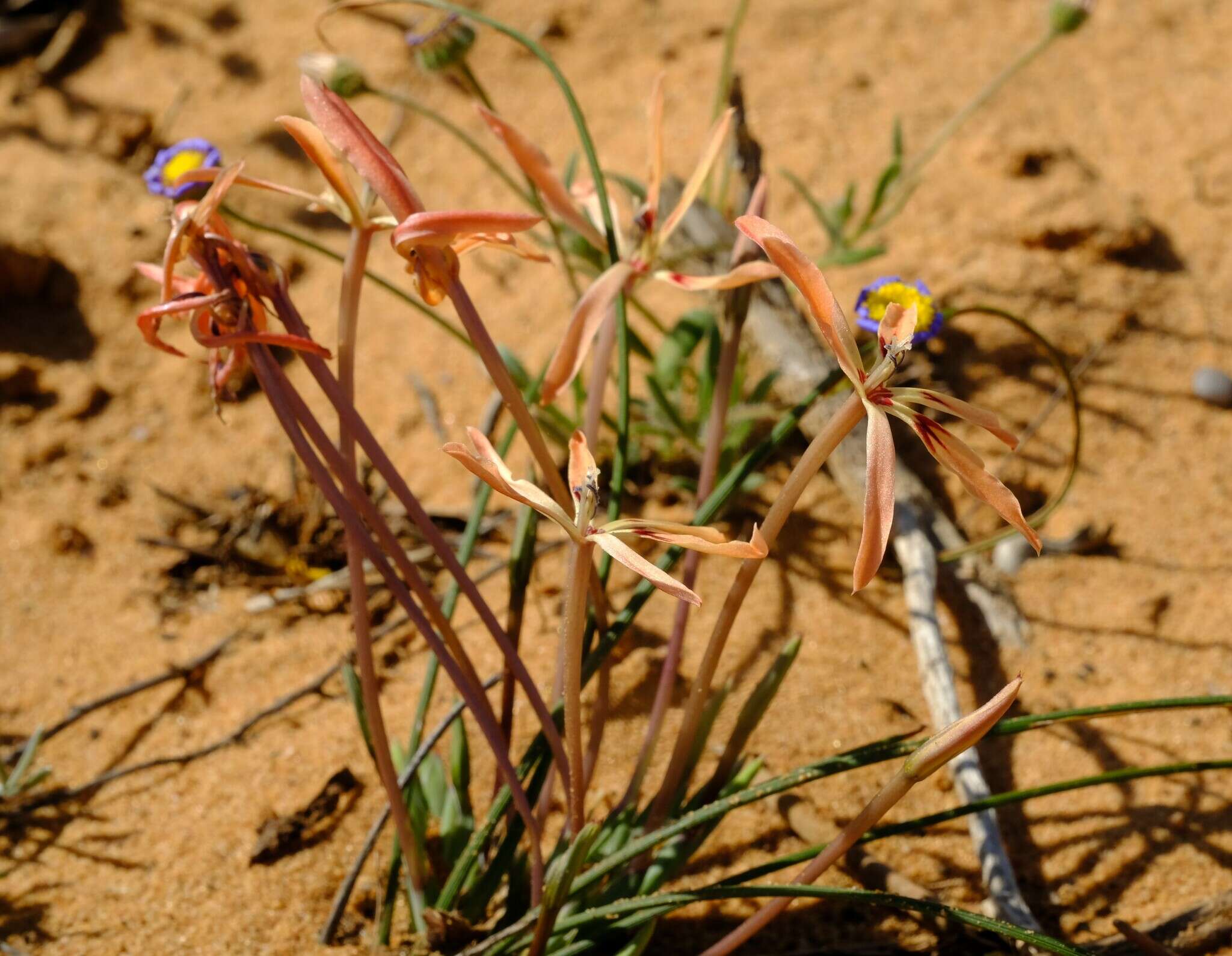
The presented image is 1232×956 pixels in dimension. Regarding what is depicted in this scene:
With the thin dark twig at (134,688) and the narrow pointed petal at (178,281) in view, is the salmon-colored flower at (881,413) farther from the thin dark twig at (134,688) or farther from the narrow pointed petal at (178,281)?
the thin dark twig at (134,688)

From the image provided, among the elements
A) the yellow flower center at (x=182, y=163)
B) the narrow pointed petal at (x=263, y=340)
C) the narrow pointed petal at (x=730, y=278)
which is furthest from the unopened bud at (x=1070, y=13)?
the narrow pointed petal at (x=263, y=340)

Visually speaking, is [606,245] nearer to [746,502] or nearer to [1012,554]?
[746,502]

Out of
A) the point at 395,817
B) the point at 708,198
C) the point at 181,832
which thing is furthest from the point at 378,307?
the point at 395,817

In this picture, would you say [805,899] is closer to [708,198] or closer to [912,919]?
[912,919]

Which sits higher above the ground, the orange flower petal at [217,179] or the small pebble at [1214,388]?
the orange flower petal at [217,179]

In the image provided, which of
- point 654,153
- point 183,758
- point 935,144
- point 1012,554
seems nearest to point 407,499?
point 654,153

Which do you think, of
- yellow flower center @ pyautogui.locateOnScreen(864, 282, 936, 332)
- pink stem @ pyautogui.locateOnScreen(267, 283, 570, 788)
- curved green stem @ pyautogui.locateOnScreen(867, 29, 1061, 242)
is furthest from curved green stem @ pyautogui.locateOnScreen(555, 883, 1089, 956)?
curved green stem @ pyautogui.locateOnScreen(867, 29, 1061, 242)

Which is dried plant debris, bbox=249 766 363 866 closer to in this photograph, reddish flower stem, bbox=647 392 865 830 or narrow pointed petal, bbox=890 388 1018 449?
reddish flower stem, bbox=647 392 865 830
